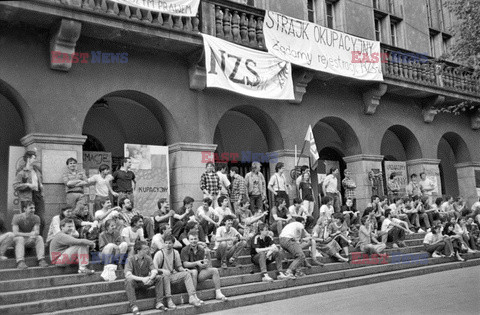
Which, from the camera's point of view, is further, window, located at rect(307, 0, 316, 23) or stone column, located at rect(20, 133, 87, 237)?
window, located at rect(307, 0, 316, 23)

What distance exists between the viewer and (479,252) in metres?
16.9

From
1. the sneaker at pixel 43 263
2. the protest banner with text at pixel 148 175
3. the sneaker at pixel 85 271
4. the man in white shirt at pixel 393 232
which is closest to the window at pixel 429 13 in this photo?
the man in white shirt at pixel 393 232

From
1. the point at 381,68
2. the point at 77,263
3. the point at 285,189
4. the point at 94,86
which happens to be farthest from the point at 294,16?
the point at 77,263

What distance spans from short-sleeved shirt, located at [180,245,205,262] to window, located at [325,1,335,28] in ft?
38.0

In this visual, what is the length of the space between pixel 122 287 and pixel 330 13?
13.6 metres

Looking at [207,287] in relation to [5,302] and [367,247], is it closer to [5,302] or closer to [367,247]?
[5,302]

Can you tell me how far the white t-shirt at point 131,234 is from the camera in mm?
10414

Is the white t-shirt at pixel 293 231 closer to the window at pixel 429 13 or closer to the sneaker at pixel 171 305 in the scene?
the sneaker at pixel 171 305

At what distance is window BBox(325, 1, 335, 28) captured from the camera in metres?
19.4

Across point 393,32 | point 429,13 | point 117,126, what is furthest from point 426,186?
point 117,126

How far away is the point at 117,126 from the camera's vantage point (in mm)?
15977

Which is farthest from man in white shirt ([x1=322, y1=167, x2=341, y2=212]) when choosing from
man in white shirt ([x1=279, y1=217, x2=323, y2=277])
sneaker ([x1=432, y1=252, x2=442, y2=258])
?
man in white shirt ([x1=279, y1=217, x2=323, y2=277])

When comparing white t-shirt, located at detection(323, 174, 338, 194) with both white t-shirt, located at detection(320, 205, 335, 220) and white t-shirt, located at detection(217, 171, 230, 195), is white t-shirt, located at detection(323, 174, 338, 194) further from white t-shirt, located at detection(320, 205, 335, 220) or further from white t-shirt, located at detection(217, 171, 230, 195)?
white t-shirt, located at detection(217, 171, 230, 195)

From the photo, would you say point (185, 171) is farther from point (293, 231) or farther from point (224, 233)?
point (293, 231)
